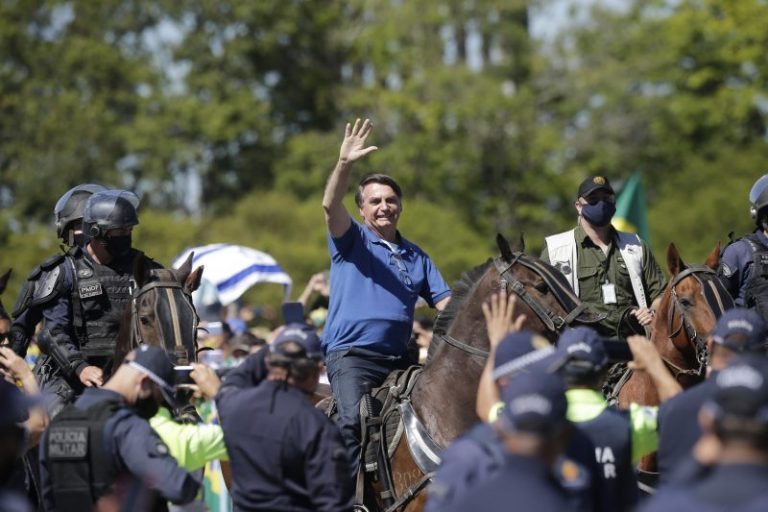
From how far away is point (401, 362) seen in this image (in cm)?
1065

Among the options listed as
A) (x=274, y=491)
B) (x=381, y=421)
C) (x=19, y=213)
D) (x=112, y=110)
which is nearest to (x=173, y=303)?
(x=381, y=421)

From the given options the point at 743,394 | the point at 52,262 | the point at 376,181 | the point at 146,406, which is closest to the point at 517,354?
the point at 743,394

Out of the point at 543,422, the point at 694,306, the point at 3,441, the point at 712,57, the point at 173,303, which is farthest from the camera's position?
the point at 712,57

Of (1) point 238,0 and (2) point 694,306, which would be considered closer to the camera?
(2) point 694,306

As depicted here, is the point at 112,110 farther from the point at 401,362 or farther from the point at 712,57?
the point at 401,362

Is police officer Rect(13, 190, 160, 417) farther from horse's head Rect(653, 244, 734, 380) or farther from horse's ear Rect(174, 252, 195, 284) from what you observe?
horse's head Rect(653, 244, 734, 380)

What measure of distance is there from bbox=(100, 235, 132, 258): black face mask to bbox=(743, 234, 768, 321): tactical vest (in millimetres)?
4741

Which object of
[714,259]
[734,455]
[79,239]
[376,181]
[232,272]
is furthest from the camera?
[232,272]

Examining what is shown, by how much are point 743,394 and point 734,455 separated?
0.75ft

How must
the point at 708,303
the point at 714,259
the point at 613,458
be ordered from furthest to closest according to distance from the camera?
the point at 714,259
the point at 708,303
the point at 613,458

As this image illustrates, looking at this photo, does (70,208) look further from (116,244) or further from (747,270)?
(747,270)

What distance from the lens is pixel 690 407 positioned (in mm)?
7051

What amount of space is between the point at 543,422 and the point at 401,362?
4.98 meters

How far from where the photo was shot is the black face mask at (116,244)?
10.4 meters
